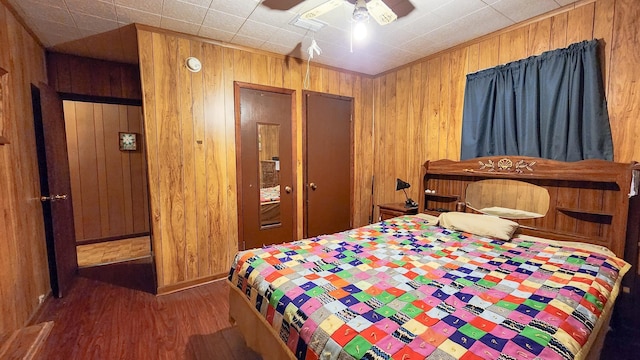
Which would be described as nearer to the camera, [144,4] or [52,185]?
[144,4]

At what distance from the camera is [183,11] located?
7.86ft

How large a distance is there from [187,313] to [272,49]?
9.37 ft

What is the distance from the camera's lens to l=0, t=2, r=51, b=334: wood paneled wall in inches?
78.3

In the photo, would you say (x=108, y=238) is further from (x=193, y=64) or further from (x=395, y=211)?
(x=395, y=211)

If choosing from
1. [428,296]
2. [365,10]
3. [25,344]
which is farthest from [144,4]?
[428,296]

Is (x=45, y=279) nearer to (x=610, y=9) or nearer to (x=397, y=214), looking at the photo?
(x=397, y=214)

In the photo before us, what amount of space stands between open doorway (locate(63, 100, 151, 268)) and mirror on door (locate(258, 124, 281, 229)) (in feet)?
6.99

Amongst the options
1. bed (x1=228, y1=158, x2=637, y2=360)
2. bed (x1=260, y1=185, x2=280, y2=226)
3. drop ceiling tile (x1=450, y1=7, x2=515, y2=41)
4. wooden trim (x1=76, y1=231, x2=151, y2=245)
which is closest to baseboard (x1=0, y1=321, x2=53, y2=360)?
bed (x1=228, y1=158, x2=637, y2=360)

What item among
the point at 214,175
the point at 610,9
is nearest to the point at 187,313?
the point at 214,175

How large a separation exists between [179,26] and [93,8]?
638mm

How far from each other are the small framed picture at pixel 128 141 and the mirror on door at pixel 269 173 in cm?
284

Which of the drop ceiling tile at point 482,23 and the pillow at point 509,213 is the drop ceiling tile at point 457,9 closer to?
the drop ceiling tile at point 482,23

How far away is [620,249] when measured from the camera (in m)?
1.95

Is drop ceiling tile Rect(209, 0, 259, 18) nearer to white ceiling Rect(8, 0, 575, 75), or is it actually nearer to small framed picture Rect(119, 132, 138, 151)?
white ceiling Rect(8, 0, 575, 75)
